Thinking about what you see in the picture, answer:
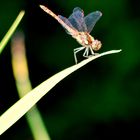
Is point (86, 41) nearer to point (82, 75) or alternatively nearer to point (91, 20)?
point (91, 20)

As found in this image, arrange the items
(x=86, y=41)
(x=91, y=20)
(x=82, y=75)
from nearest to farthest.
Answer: (x=86, y=41), (x=91, y=20), (x=82, y=75)

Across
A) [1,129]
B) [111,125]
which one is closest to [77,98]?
[111,125]

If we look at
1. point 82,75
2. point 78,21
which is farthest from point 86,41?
point 82,75

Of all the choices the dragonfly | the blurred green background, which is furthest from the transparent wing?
the blurred green background

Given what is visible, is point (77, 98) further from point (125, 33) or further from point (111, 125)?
point (125, 33)

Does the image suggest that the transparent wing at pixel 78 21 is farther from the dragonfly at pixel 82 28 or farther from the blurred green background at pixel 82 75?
the blurred green background at pixel 82 75

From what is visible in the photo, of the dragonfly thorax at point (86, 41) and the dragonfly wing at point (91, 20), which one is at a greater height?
the dragonfly wing at point (91, 20)

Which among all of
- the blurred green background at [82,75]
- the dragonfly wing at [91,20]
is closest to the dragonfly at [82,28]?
the dragonfly wing at [91,20]

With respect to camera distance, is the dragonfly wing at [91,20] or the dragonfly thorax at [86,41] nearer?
the dragonfly thorax at [86,41]

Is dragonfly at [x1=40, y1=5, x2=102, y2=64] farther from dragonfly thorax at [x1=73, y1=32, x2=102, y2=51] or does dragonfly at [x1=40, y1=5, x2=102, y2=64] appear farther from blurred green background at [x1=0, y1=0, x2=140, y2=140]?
blurred green background at [x1=0, y1=0, x2=140, y2=140]
